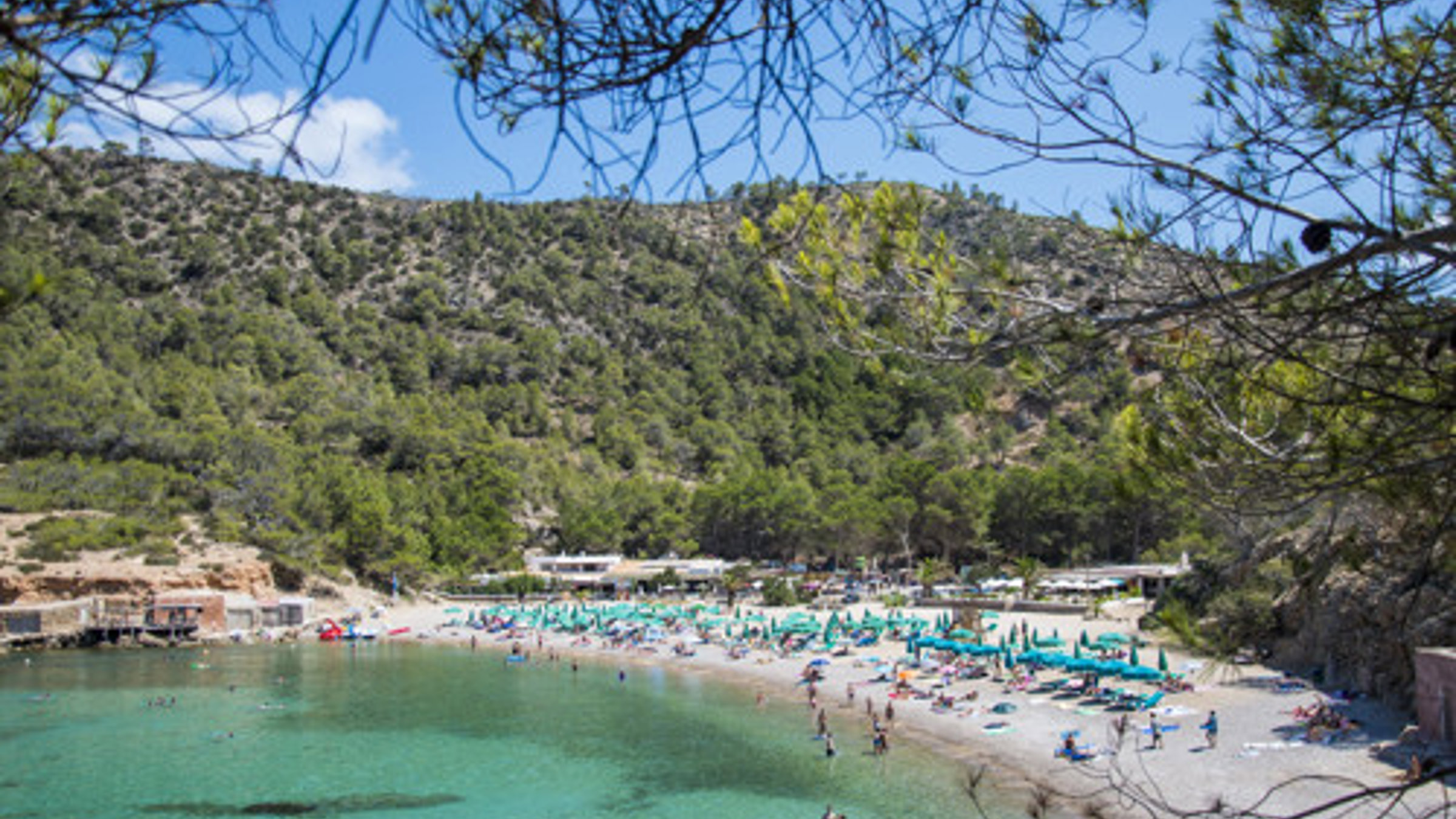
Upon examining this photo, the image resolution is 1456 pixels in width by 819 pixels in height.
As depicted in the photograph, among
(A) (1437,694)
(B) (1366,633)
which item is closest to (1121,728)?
(A) (1437,694)

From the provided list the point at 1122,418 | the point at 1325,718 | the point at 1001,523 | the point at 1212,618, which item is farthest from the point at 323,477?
the point at 1122,418

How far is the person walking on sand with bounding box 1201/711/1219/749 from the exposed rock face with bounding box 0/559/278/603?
109 ft

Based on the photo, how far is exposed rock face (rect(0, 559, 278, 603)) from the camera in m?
35.0

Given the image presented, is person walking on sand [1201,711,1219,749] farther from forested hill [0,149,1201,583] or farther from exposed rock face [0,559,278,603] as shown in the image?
exposed rock face [0,559,278,603]

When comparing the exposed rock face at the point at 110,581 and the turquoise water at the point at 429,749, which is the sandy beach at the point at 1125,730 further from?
the exposed rock face at the point at 110,581

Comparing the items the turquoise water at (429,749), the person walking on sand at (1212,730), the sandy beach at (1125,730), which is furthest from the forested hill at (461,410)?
the turquoise water at (429,749)

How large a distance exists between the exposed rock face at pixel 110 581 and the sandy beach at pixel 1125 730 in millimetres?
18944

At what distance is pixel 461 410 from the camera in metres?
63.8

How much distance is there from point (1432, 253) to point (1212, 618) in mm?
20741

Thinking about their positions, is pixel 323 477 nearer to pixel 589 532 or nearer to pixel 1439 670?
pixel 589 532

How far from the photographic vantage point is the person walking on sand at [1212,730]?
1608 cm

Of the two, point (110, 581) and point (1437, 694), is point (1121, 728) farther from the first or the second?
point (110, 581)

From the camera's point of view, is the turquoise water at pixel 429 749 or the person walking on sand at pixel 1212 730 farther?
the person walking on sand at pixel 1212 730

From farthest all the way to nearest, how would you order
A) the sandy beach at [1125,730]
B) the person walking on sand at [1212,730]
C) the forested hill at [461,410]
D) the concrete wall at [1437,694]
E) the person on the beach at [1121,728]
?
1. the forested hill at [461,410]
2. the person walking on sand at [1212,730]
3. the sandy beach at [1125,730]
4. the concrete wall at [1437,694]
5. the person on the beach at [1121,728]
